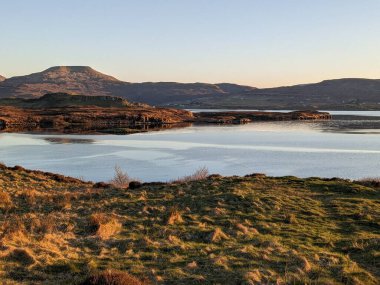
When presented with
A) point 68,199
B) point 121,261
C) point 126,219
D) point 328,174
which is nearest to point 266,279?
point 121,261

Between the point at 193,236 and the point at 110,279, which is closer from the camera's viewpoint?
the point at 110,279

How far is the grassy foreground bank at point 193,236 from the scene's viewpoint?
12.4 meters

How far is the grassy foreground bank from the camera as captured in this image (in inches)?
489

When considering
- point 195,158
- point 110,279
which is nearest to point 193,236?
point 110,279

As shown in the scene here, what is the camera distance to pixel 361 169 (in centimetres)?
4609

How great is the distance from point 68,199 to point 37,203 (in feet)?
5.18

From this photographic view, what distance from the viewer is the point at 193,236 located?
16906mm

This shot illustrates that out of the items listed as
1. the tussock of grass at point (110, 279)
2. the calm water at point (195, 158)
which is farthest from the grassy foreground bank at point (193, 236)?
the calm water at point (195, 158)

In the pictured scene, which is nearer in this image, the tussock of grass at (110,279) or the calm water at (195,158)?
the tussock of grass at (110,279)

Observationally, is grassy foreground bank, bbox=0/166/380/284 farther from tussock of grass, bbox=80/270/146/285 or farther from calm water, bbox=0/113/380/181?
calm water, bbox=0/113/380/181

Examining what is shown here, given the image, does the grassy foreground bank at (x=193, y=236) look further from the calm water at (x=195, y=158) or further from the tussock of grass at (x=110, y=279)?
the calm water at (x=195, y=158)

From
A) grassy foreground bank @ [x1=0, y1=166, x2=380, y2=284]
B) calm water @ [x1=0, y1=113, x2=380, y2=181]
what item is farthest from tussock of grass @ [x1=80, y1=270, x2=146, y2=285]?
calm water @ [x1=0, y1=113, x2=380, y2=181]

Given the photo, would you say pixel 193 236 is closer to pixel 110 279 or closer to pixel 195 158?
pixel 110 279

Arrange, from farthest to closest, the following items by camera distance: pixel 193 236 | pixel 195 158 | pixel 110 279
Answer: pixel 195 158 < pixel 193 236 < pixel 110 279
